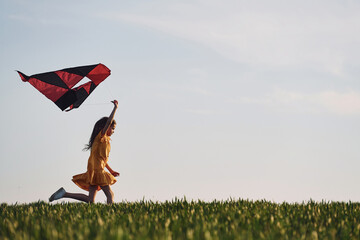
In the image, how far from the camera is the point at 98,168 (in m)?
11.4

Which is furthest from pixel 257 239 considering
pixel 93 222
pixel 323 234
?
pixel 93 222

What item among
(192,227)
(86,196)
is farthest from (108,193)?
(192,227)

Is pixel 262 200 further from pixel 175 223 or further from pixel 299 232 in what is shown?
pixel 175 223

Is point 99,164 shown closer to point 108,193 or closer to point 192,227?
point 108,193

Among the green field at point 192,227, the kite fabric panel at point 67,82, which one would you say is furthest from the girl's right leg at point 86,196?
the green field at point 192,227

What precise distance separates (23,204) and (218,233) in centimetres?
717

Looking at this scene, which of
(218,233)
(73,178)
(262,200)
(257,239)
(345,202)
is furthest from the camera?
(73,178)

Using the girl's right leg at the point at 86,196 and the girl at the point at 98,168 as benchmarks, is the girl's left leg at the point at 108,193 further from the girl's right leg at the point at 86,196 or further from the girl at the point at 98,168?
the girl's right leg at the point at 86,196

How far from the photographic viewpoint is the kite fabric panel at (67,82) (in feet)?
39.5

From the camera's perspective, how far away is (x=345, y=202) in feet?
36.1

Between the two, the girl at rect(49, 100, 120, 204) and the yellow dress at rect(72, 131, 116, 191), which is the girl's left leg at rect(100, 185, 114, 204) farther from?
the yellow dress at rect(72, 131, 116, 191)

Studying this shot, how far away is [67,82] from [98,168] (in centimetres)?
253

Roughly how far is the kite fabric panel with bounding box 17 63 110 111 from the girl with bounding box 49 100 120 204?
45.4 inches

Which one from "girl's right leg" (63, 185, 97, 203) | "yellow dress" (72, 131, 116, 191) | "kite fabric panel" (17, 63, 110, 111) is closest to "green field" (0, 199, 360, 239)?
"yellow dress" (72, 131, 116, 191)
